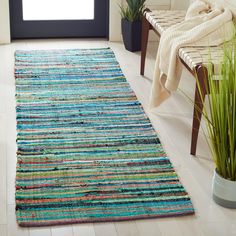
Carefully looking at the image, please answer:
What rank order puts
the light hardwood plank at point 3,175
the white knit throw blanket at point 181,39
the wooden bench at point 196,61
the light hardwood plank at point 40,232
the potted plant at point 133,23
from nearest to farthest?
the light hardwood plank at point 40,232 → the light hardwood plank at point 3,175 → the wooden bench at point 196,61 → the white knit throw blanket at point 181,39 → the potted plant at point 133,23

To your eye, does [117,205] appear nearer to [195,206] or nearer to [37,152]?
[195,206]

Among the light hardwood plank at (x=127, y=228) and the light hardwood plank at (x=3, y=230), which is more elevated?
the light hardwood plank at (x=127, y=228)

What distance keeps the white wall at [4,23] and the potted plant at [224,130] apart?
274 centimetres

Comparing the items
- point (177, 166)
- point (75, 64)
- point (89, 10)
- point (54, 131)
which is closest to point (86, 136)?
point (54, 131)

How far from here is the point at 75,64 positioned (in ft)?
15.5

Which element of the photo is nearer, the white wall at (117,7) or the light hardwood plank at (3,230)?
the light hardwood plank at (3,230)

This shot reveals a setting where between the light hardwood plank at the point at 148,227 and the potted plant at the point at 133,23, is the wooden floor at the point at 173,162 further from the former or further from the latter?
the potted plant at the point at 133,23

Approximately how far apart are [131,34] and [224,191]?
2.43 metres

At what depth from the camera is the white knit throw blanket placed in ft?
Answer: 11.8

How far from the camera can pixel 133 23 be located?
5.02m

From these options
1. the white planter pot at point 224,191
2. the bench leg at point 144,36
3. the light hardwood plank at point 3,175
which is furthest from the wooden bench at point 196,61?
the light hardwood plank at point 3,175

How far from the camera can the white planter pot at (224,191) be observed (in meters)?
2.83

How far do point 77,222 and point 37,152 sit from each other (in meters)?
0.71

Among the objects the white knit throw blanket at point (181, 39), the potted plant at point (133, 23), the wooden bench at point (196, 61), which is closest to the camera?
the wooden bench at point (196, 61)
